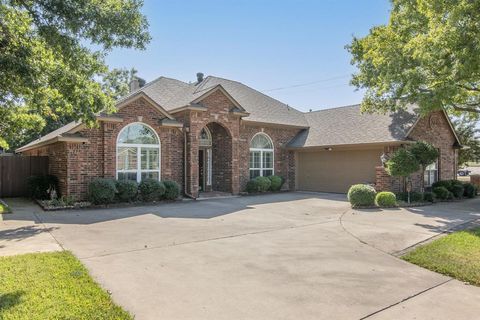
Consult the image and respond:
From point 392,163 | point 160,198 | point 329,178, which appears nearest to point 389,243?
point 392,163

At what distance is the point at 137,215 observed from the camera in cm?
1141

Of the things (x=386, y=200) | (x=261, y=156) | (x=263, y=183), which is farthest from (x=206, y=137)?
(x=386, y=200)

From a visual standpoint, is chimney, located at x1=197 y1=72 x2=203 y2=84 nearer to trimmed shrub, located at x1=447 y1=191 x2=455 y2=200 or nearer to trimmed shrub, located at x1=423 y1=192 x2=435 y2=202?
trimmed shrub, located at x1=423 y1=192 x2=435 y2=202

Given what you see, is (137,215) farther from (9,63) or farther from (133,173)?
(9,63)

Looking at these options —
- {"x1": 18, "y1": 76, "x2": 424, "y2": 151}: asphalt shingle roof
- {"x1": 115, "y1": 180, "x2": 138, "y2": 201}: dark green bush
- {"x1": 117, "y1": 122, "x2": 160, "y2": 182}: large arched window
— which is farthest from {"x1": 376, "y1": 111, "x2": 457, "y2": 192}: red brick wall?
{"x1": 115, "y1": 180, "x2": 138, "y2": 201}: dark green bush

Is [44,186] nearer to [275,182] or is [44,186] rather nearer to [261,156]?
[261,156]

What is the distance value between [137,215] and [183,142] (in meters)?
5.92

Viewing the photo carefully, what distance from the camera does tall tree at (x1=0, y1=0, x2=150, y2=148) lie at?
6062 millimetres

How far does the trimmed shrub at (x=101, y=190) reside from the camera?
12844mm

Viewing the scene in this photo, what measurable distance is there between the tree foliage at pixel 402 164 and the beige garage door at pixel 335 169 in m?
3.07

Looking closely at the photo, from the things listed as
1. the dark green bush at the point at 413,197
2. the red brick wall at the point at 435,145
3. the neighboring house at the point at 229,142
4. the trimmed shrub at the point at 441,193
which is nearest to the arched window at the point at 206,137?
the neighboring house at the point at 229,142

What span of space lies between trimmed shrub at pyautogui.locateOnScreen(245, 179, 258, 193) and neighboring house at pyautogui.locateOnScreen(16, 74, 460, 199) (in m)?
0.50

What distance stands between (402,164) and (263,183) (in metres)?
7.29

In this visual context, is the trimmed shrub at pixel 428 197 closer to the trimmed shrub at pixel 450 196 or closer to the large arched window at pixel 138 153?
the trimmed shrub at pixel 450 196
